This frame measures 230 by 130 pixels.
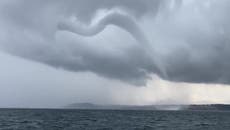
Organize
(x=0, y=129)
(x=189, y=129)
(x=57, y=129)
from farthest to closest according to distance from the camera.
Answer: (x=189, y=129) → (x=57, y=129) → (x=0, y=129)

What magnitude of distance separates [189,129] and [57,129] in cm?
3600

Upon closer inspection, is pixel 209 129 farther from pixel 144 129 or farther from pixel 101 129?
pixel 101 129

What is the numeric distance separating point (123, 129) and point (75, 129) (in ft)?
42.0

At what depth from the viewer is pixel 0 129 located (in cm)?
8569

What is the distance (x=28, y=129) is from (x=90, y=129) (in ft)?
51.8

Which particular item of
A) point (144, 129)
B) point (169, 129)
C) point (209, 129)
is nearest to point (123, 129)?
point (144, 129)

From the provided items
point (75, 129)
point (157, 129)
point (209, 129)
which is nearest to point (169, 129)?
point (157, 129)

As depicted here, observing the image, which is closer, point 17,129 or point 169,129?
point 17,129

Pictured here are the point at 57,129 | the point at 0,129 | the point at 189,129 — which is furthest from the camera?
the point at 189,129

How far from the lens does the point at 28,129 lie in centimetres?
8869

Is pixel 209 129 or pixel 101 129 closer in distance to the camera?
pixel 101 129

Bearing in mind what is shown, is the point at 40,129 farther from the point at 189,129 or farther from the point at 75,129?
the point at 189,129

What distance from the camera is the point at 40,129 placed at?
296ft

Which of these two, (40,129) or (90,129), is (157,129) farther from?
(40,129)
